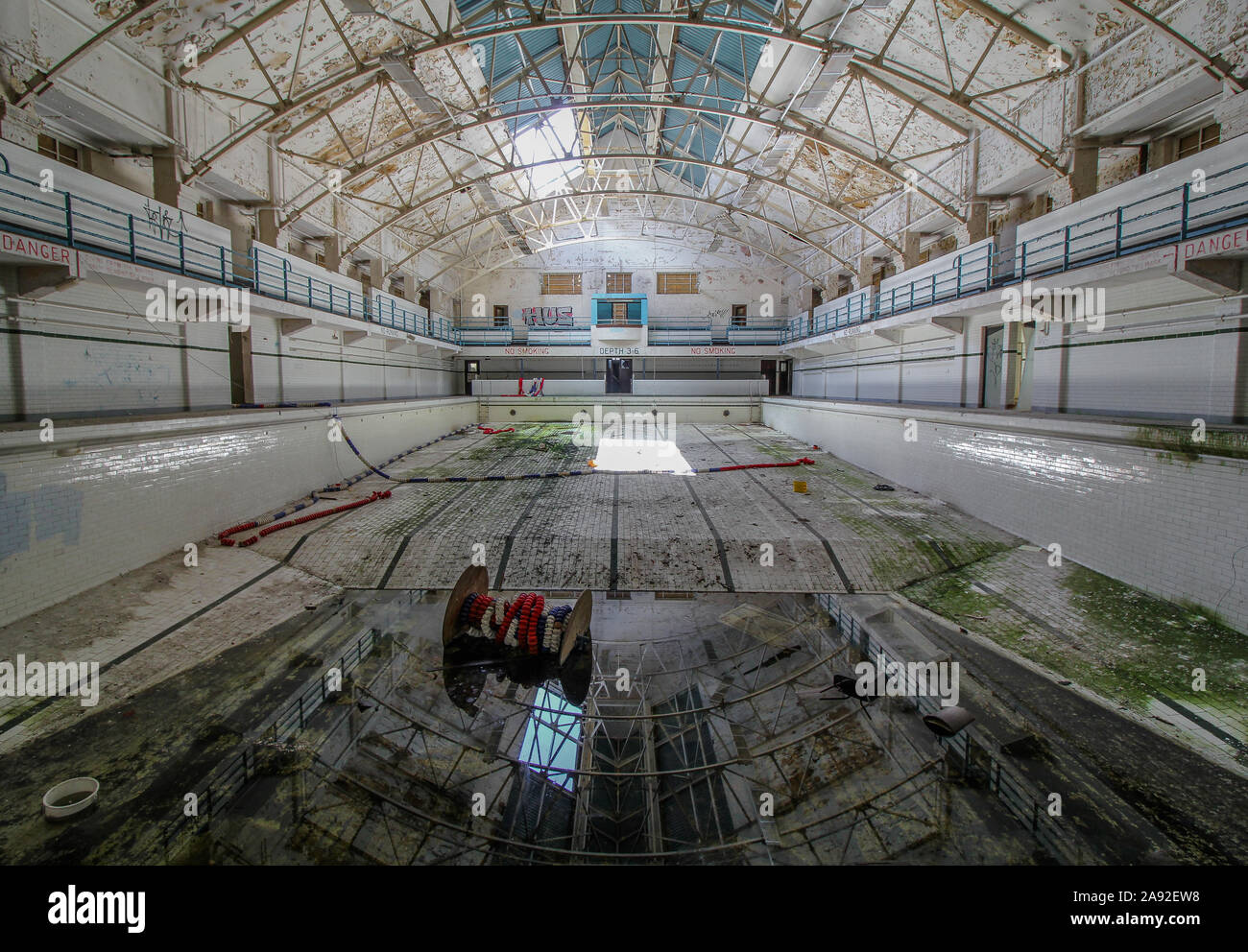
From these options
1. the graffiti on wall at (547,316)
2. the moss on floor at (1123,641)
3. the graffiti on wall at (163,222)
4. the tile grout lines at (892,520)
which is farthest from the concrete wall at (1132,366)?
the graffiti on wall at (547,316)

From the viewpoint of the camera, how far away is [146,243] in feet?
31.4

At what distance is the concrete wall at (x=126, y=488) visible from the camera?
571 cm

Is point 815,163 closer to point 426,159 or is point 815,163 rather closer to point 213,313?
point 426,159

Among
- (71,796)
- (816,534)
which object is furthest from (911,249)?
(71,796)

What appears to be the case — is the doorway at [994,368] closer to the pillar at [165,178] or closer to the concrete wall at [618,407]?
the concrete wall at [618,407]

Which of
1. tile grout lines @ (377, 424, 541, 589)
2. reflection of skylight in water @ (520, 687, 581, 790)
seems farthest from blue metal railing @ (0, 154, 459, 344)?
reflection of skylight in water @ (520, 687, 581, 790)

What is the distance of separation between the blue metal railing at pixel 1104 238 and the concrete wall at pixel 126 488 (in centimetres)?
1318

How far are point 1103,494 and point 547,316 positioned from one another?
24.1m

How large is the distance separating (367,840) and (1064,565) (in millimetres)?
8797

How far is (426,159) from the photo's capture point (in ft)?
54.1

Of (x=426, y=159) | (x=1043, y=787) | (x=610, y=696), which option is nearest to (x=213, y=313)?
(x=426, y=159)

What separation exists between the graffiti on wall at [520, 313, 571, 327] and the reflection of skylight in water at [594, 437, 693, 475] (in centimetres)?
1027

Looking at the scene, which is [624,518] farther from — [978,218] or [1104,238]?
[978,218]

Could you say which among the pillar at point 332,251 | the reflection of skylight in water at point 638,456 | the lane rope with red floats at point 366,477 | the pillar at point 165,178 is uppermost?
the pillar at point 332,251
